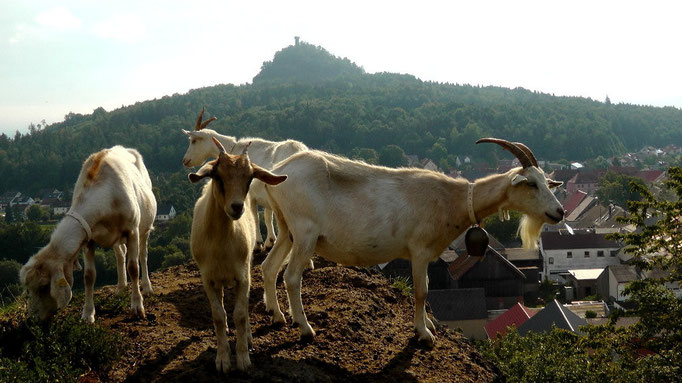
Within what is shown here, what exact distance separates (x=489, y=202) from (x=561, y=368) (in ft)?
36.2

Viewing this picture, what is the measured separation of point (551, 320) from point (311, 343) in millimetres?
26941

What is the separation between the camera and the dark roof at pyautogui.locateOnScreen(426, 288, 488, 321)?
37.8 metres

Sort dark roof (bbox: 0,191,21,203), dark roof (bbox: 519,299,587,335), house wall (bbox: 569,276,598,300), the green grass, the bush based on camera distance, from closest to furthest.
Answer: the green grass, the bush, dark roof (bbox: 519,299,587,335), house wall (bbox: 569,276,598,300), dark roof (bbox: 0,191,21,203)

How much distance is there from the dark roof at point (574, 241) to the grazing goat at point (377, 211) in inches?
2068

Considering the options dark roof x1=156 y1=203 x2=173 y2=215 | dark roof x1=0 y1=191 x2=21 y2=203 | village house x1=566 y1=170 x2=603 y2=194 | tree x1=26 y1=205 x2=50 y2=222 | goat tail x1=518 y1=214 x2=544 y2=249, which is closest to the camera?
goat tail x1=518 y1=214 x2=544 y2=249

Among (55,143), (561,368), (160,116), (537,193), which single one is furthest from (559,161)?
(537,193)

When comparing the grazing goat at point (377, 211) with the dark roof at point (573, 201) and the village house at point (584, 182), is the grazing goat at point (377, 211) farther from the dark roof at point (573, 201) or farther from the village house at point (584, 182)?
the village house at point (584, 182)

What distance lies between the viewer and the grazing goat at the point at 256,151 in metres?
9.70

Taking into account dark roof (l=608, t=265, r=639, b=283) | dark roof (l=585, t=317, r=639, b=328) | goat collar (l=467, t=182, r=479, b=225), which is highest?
goat collar (l=467, t=182, r=479, b=225)

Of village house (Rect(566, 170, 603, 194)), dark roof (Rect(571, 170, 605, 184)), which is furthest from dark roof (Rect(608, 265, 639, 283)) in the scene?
dark roof (Rect(571, 170, 605, 184))

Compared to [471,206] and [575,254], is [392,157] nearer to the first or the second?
[575,254]

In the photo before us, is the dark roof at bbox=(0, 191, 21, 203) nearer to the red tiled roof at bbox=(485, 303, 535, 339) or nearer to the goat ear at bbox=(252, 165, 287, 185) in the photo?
the red tiled roof at bbox=(485, 303, 535, 339)

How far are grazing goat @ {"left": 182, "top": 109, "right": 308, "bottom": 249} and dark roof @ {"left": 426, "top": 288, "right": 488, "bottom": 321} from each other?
2846 centimetres

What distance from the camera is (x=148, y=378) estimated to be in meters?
5.64
